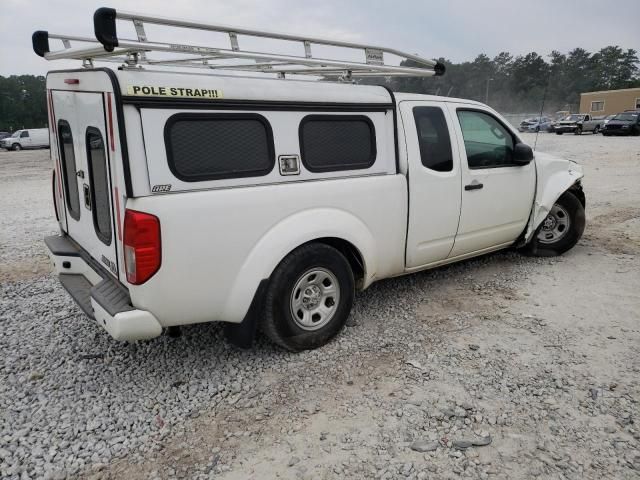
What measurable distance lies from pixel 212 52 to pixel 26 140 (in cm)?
3710

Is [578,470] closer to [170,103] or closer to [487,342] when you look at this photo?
[487,342]

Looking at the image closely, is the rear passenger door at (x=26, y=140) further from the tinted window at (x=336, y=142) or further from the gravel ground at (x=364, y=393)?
the tinted window at (x=336, y=142)

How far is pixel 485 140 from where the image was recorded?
483 cm

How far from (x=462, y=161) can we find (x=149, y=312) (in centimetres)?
303

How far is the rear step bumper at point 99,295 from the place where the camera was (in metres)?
2.97

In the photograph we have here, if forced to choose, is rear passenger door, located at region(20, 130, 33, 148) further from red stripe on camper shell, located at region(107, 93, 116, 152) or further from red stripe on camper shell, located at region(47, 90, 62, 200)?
red stripe on camper shell, located at region(107, 93, 116, 152)

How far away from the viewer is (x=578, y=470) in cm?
253

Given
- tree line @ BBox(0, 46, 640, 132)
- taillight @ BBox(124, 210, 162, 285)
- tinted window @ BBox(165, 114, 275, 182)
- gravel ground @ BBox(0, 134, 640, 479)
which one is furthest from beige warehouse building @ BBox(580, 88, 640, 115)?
taillight @ BBox(124, 210, 162, 285)

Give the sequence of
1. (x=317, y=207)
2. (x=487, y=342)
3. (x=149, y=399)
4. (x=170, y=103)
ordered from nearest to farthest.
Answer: (x=170, y=103) → (x=149, y=399) → (x=317, y=207) → (x=487, y=342)

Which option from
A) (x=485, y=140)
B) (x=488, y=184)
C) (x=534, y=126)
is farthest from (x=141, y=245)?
(x=534, y=126)

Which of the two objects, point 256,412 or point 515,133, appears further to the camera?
point 515,133

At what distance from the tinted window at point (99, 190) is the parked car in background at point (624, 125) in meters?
33.3

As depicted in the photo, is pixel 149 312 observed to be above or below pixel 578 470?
above

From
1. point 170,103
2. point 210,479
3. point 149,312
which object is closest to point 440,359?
point 210,479
